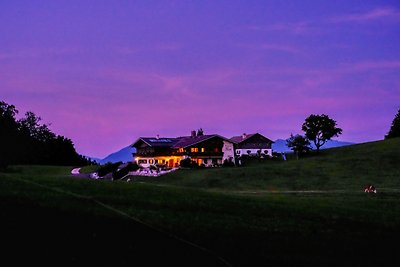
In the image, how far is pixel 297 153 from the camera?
5965 inches

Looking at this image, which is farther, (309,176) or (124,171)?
(124,171)

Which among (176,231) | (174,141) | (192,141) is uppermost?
(174,141)

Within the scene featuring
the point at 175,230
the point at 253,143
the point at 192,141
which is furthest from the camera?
the point at 253,143

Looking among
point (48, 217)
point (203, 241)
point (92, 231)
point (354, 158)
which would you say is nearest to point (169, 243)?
point (203, 241)

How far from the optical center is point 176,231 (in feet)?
72.5

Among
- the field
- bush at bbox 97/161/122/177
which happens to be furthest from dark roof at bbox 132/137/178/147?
the field

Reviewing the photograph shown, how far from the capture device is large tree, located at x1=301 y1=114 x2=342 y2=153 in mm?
154125

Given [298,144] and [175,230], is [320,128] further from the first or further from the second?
[175,230]

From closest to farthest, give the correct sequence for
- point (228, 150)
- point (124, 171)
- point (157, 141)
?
1. point (124, 171)
2. point (228, 150)
3. point (157, 141)

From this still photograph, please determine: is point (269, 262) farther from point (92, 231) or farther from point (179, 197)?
point (179, 197)

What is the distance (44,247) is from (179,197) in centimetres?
1735

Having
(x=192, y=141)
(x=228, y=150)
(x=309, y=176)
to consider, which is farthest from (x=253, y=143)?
(x=309, y=176)

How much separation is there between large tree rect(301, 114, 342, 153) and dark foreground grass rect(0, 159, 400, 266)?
12209cm

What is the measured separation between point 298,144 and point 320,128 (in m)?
9.64
